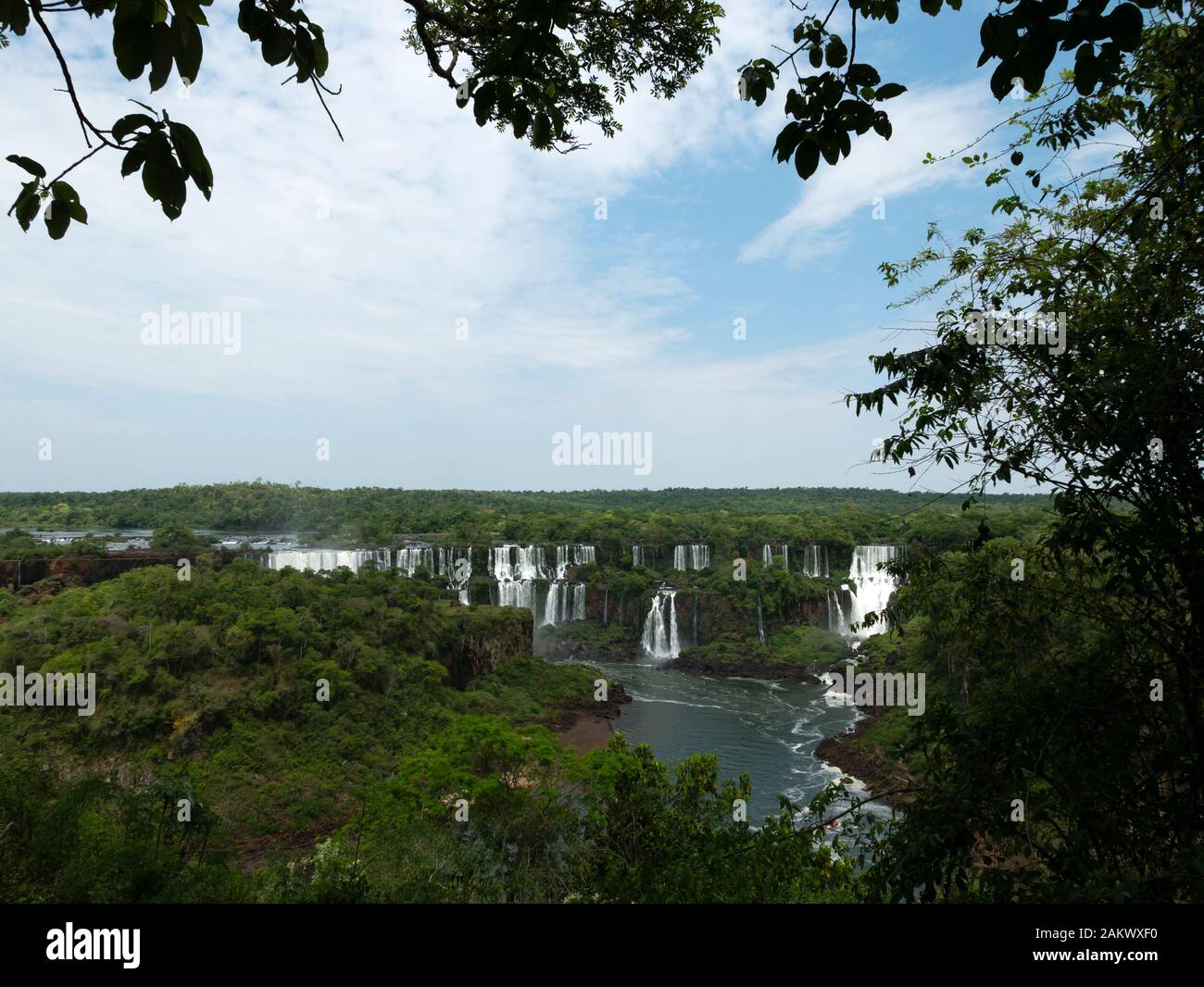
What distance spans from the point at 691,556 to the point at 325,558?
23645mm

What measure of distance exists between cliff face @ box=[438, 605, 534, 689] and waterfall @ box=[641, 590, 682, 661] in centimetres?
1135

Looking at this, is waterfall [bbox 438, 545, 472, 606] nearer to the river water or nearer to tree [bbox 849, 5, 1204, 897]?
the river water

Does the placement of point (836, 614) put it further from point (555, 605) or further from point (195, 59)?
point (195, 59)

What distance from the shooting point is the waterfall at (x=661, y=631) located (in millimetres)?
41719

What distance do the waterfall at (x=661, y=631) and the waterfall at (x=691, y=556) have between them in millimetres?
5877

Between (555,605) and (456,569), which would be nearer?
(456,569)

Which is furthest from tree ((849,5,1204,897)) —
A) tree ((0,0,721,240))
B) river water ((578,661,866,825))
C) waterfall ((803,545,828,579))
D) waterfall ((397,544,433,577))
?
waterfall ((803,545,828,579))

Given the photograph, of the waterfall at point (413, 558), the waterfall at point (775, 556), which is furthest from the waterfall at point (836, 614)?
the waterfall at point (413, 558)

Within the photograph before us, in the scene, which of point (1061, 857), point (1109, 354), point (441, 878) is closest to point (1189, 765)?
point (1061, 857)

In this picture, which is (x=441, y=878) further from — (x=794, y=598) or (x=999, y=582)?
(x=794, y=598)

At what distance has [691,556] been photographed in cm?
4806

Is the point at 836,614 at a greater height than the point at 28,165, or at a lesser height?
lesser

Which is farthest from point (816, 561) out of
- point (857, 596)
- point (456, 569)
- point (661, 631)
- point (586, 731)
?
point (586, 731)

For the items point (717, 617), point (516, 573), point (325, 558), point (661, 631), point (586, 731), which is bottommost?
point (586, 731)
